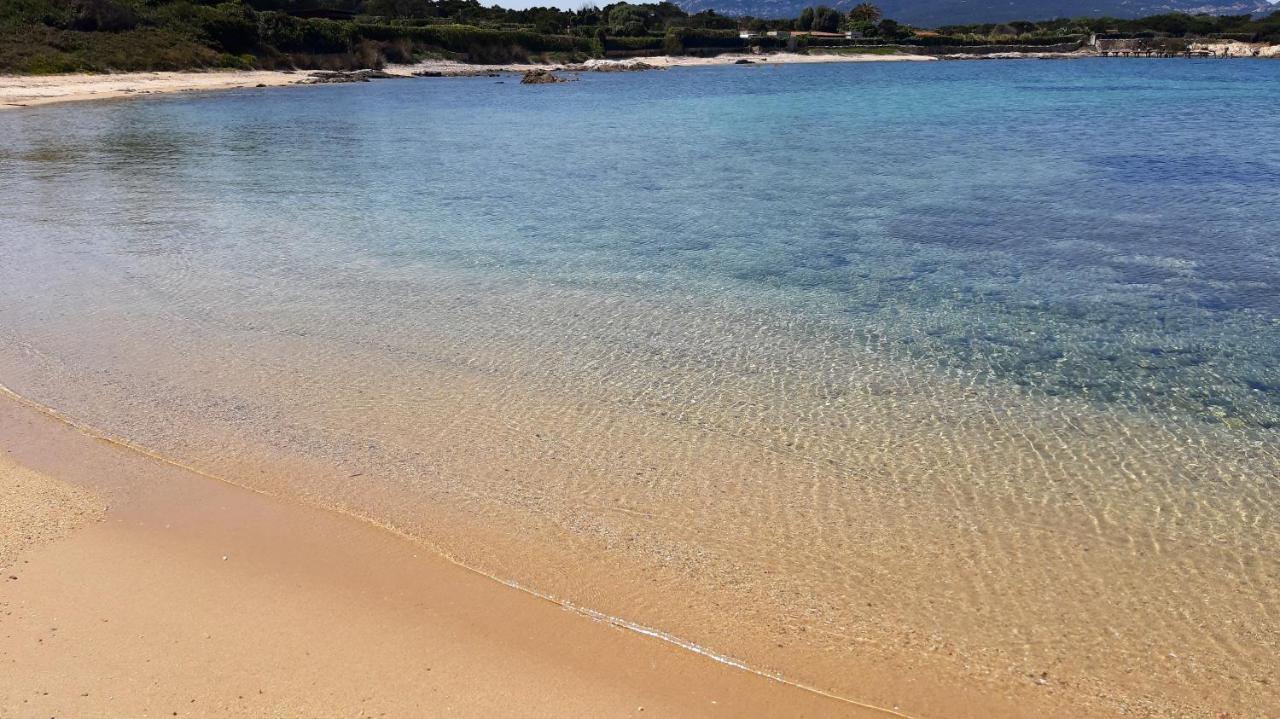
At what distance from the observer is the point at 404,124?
101 ft

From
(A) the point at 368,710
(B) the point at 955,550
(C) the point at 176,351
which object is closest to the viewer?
(A) the point at 368,710

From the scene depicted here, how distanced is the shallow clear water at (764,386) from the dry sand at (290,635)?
0.91 feet

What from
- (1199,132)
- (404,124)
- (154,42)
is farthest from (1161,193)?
(154,42)

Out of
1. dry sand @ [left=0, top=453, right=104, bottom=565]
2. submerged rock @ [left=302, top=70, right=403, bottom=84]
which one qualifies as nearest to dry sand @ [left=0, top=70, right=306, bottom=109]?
submerged rock @ [left=302, top=70, right=403, bottom=84]

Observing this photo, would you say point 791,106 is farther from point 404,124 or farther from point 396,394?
point 396,394

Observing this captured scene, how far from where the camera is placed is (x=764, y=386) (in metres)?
6.95

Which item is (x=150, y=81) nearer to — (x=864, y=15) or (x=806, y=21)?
(x=806, y=21)

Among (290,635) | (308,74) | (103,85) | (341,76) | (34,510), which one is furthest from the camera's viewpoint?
(308,74)

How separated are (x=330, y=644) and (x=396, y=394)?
3170 millimetres

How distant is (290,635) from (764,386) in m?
4.14

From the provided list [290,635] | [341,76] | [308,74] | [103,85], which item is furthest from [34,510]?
[308,74]

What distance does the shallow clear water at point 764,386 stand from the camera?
4.25 metres

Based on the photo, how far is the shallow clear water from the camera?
425 centimetres

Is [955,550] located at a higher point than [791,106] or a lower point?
lower
